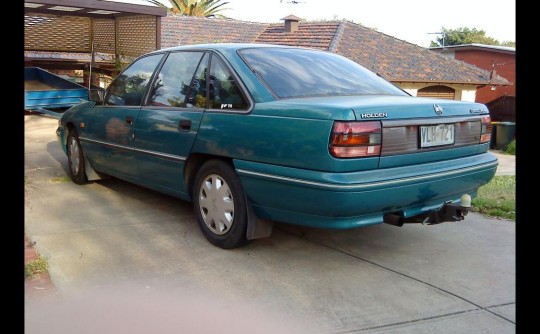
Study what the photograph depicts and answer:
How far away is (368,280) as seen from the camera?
3957mm

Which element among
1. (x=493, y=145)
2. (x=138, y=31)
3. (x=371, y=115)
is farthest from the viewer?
(x=493, y=145)

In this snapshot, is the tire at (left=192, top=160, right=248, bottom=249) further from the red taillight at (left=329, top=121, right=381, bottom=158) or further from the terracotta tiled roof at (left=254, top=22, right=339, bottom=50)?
the terracotta tiled roof at (left=254, top=22, right=339, bottom=50)

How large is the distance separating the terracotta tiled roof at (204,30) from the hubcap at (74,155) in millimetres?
17227

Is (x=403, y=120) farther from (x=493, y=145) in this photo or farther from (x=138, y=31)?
(x=493, y=145)

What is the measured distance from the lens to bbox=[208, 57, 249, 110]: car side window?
4312 mm

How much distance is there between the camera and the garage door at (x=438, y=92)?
23875 mm

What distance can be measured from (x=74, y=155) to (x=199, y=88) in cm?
259

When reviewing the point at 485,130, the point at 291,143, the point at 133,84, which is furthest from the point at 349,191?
the point at 133,84

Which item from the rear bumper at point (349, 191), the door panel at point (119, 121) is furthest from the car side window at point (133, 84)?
the rear bumper at point (349, 191)

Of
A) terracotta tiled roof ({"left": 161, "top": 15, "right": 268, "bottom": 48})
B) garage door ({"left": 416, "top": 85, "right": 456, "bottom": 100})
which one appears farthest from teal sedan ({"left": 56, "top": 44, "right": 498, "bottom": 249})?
garage door ({"left": 416, "top": 85, "right": 456, "bottom": 100})
